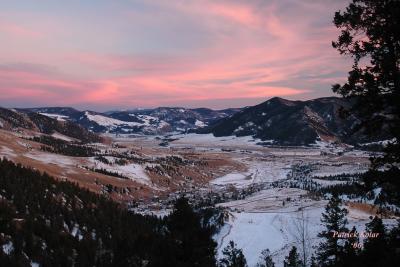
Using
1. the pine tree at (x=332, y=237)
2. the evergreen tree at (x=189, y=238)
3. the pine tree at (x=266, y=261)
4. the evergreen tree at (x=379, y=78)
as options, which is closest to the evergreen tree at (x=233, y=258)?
the pine tree at (x=266, y=261)

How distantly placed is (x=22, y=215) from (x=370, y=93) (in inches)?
4789

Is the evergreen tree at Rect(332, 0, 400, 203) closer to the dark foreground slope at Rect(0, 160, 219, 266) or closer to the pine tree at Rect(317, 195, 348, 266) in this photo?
the pine tree at Rect(317, 195, 348, 266)

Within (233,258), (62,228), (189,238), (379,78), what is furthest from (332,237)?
(62,228)

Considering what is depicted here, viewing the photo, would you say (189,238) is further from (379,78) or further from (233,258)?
(233,258)

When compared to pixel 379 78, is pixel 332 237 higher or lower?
lower

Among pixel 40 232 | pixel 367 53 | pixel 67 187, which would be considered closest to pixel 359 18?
pixel 367 53

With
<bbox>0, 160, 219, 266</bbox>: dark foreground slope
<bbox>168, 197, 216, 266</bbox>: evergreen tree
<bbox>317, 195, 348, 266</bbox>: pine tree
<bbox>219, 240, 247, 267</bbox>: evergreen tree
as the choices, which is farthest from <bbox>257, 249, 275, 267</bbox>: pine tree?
<bbox>168, 197, 216, 266</bbox>: evergreen tree

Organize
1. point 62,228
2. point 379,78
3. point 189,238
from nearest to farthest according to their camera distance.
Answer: point 379,78 → point 189,238 → point 62,228

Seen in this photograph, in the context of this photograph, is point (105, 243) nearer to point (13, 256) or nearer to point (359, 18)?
point (13, 256)

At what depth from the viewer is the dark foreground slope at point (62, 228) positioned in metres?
109

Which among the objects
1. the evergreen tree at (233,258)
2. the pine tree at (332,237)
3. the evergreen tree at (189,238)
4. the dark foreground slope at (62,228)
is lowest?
the dark foreground slope at (62,228)

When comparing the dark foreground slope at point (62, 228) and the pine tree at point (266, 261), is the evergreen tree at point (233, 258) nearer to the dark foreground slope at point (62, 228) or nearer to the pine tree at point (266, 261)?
the pine tree at point (266, 261)

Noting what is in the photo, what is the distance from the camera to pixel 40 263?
109 m

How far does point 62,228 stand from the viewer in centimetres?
13225
